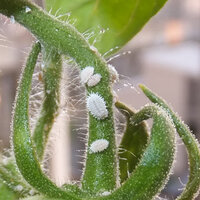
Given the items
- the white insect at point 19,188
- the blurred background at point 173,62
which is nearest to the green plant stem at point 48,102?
the white insect at point 19,188

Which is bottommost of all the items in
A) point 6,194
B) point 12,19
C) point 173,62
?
point 6,194

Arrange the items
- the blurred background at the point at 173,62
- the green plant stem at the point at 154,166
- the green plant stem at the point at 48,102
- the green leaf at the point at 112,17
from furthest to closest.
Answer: the blurred background at the point at 173,62
the green leaf at the point at 112,17
the green plant stem at the point at 48,102
the green plant stem at the point at 154,166

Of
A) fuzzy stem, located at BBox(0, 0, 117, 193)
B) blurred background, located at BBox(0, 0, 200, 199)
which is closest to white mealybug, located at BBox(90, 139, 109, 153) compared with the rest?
fuzzy stem, located at BBox(0, 0, 117, 193)

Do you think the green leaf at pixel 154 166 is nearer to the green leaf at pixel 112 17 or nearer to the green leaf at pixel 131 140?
the green leaf at pixel 131 140

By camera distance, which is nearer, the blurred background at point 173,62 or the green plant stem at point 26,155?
the green plant stem at point 26,155

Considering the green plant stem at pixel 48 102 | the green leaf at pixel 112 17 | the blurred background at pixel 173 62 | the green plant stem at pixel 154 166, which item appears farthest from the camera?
the blurred background at pixel 173 62

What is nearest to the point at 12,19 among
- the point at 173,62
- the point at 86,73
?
the point at 86,73

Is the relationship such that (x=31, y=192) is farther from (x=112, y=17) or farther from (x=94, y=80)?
(x=112, y=17)

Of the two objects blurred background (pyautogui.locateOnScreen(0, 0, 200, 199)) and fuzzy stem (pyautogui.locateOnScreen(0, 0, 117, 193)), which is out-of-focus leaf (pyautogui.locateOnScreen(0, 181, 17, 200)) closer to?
fuzzy stem (pyautogui.locateOnScreen(0, 0, 117, 193))
